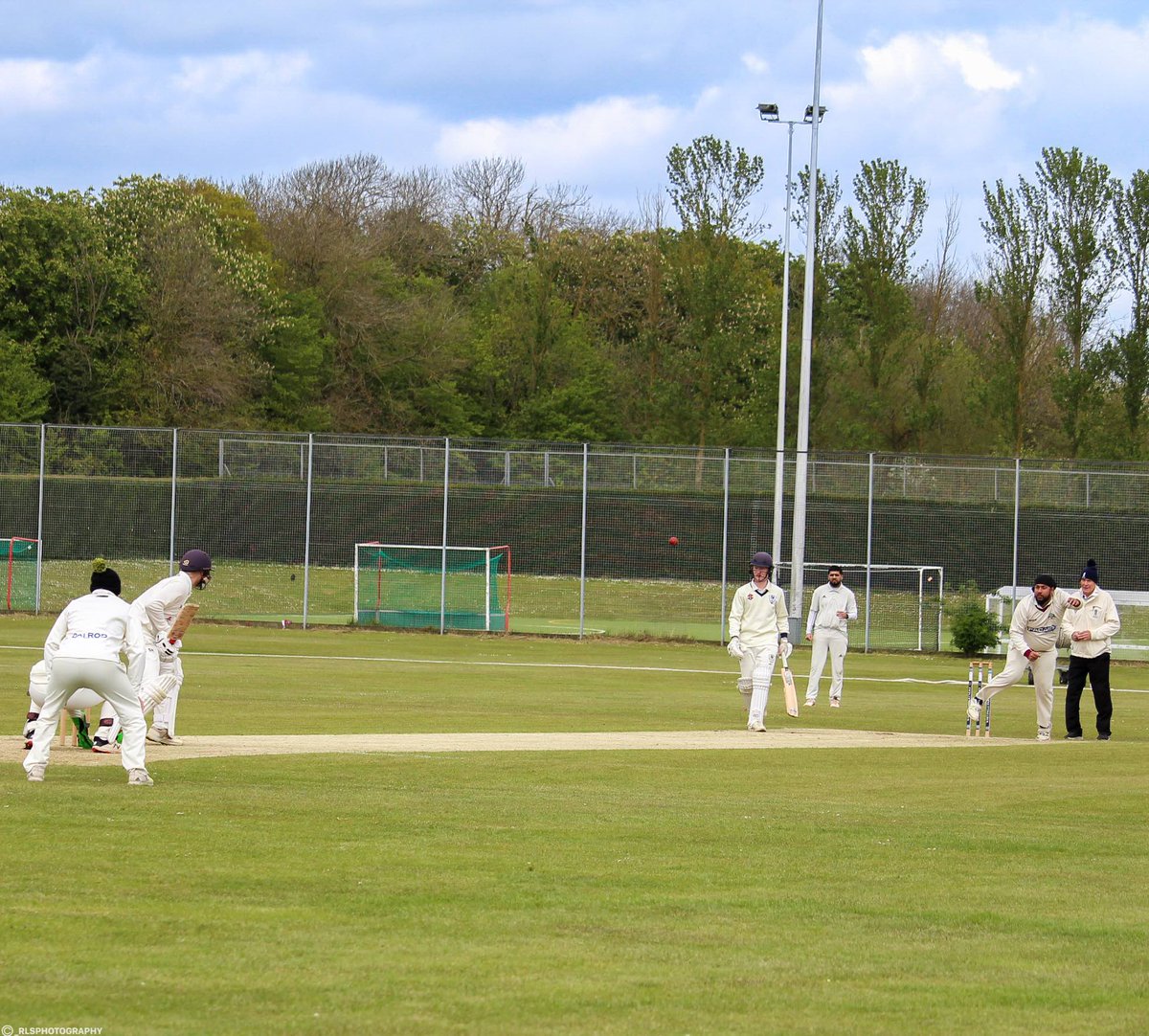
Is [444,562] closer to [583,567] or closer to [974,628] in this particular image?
[583,567]

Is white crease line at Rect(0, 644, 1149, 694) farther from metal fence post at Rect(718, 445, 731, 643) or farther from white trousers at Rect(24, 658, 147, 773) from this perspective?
white trousers at Rect(24, 658, 147, 773)

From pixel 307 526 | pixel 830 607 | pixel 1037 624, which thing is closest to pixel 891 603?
pixel 307 526

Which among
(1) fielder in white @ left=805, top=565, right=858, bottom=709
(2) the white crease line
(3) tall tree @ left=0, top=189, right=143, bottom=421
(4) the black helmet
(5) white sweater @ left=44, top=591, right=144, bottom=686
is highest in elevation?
(3) tall tree @ left=0, top=189, right=143, bottom=421

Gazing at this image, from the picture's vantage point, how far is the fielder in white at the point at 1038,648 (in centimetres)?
1805

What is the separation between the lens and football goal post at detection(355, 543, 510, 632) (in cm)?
3816

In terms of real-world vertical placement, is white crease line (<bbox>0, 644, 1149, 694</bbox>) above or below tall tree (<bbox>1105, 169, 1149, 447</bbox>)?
below

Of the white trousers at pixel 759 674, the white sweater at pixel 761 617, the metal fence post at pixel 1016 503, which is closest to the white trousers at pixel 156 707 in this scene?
the white trousers at pixel 759 674

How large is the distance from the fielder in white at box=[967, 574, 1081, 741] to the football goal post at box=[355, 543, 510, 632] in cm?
1995

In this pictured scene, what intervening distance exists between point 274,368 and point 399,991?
60.9 metres

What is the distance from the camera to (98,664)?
36.1 feet

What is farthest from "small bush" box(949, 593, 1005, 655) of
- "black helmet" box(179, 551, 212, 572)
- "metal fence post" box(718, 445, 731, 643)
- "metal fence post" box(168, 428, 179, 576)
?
"black helmet" box(179, 551, 212, 572)

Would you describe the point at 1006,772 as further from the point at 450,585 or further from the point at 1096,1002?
the point at 450,585

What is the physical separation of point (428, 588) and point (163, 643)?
24.9 metres

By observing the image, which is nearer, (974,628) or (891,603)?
(974,628)
